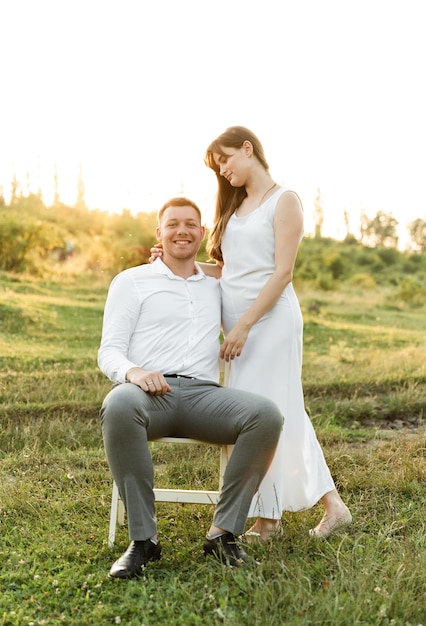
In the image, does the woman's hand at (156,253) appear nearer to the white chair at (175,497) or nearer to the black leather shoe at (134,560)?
the white chair at (175,497)

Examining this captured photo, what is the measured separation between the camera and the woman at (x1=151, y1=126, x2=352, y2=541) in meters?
3.43

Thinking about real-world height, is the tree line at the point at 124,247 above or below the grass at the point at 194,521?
above

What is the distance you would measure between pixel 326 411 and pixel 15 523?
302 cm

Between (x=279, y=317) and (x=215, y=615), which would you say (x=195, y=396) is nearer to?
(x=279, y=317)

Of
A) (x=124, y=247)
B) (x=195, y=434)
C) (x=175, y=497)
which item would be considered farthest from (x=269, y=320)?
(x=124, y=247)

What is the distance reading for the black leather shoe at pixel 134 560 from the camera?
9.94 ft

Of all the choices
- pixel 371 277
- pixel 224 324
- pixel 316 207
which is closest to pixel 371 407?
pixel 224 324

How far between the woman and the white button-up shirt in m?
0.11

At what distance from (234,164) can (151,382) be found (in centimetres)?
106

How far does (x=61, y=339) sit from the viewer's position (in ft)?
28.3

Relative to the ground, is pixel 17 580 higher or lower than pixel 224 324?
lower

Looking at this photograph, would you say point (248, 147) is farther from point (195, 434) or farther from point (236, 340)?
point (195, 434)

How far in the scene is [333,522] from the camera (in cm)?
359

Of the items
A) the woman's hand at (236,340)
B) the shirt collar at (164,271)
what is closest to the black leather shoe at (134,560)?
the woman's hand at (236,340)
